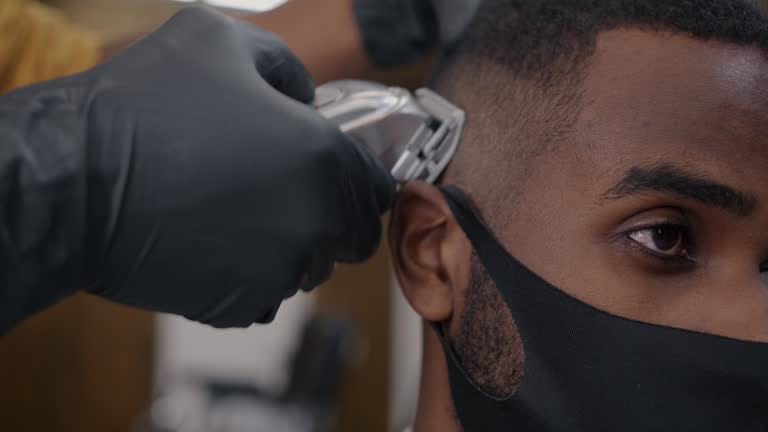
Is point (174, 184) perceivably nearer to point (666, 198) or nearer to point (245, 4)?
point (666, 198)

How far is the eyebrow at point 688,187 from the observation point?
1.11 m

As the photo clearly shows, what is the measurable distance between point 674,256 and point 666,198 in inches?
3.6

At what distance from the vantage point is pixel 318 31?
1.66 meters

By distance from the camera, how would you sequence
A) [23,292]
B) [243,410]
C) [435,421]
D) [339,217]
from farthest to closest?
1. [243,410]
2. [435,421]
3. [339,217]
4. [23,292]

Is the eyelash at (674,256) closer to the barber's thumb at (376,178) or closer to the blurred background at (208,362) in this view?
the barber's thumb at (376,178)

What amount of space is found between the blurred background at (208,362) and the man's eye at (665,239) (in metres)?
2.72

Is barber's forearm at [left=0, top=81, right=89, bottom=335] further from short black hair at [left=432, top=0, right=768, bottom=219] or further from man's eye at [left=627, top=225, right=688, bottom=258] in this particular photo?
man's eye at [left=627, top=225, right=688, bottom=258]

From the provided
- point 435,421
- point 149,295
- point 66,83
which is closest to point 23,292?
point 149,295

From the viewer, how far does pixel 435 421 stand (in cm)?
135

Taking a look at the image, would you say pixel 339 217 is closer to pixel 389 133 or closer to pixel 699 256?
pixel 389 133

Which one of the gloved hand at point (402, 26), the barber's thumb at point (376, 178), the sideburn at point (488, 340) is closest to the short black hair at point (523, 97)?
the sideburn at point (488, 340)

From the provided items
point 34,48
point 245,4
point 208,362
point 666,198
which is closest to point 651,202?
point 666,198

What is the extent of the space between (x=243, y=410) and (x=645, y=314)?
3.14 m

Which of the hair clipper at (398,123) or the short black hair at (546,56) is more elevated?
the short black hair at (546,56)
